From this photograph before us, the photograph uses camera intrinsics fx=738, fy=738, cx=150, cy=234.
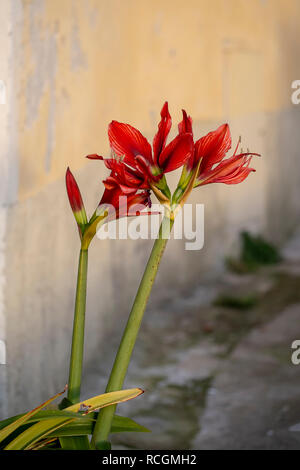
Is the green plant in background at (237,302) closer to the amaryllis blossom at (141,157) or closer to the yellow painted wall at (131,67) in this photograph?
the yellow painted wall at (131,67)

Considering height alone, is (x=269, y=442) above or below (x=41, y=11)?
below

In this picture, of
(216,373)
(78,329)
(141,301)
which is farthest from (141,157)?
(216,373)

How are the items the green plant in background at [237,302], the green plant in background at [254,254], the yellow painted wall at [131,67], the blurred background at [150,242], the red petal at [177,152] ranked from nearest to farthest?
1. the red petal at [177,152]
2. the blurred background at [150,242]
3. the yellow painted wall at [131,67]
4. the green plant in background at [237,302]
5. the green plant in background at [254,254]

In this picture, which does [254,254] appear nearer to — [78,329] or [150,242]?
[150,242]

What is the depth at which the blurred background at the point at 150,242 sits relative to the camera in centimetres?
268

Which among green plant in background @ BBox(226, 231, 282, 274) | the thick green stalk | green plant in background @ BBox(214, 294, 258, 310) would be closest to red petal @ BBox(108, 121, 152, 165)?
the thick green stalk

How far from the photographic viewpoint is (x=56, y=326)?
3.14 metres

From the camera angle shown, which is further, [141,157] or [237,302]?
[237,302]

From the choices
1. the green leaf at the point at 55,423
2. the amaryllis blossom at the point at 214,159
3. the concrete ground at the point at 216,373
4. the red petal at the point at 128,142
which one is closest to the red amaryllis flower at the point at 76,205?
the red petal at the point at 128,142

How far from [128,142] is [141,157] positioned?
8 cm

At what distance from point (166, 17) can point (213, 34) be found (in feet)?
2.87

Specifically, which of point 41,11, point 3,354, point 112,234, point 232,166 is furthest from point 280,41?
point 232,166

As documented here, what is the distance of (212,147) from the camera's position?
1511 millimetres

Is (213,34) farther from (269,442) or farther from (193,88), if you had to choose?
(269,442)
